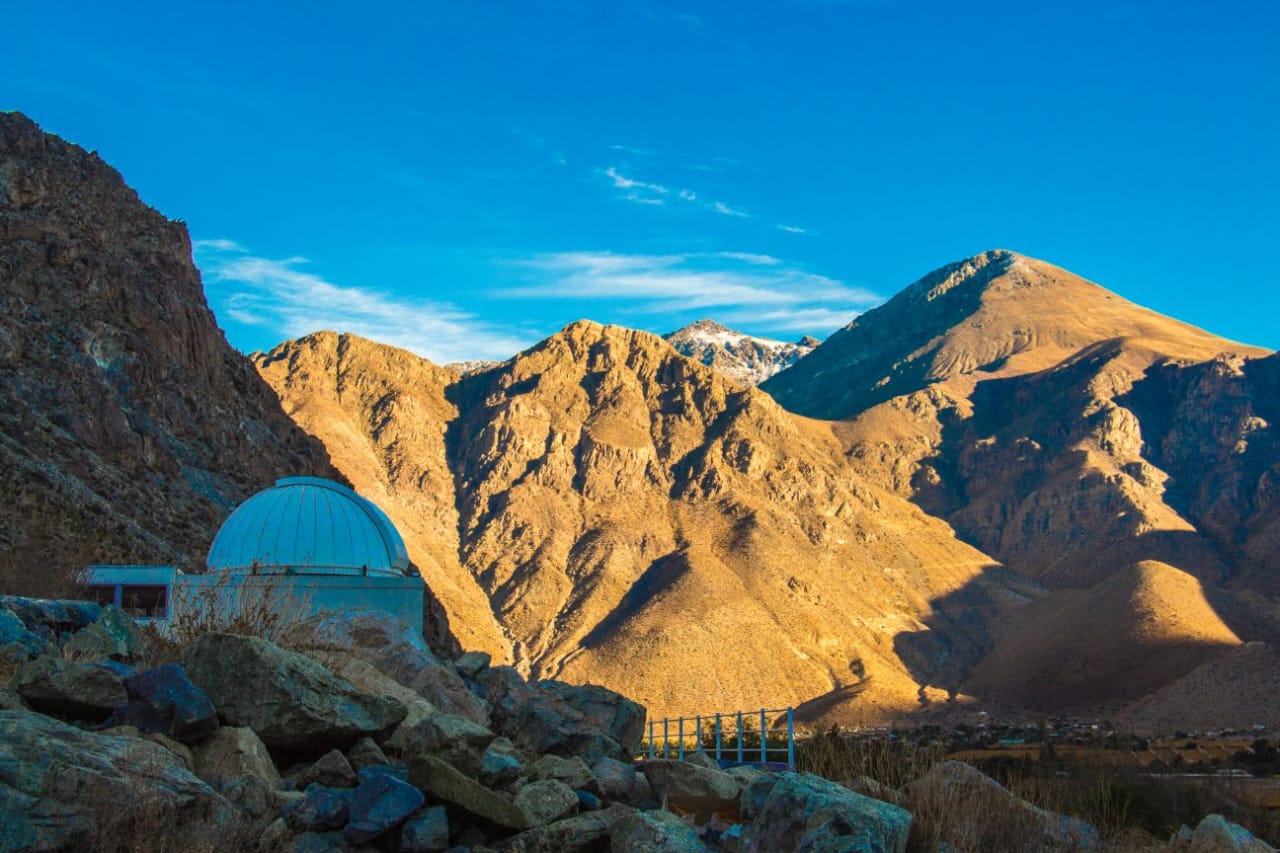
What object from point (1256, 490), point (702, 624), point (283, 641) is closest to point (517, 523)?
point (702, 624)

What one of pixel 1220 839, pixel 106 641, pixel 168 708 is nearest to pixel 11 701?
pixel 168 708

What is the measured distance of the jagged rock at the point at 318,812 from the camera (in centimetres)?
838

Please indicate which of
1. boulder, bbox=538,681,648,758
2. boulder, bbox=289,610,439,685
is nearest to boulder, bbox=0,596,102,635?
boulder, bbox=289,610,439,685

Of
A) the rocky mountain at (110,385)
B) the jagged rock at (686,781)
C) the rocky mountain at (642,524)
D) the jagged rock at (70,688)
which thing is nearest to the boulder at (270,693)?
the jagged rock at (70,688)

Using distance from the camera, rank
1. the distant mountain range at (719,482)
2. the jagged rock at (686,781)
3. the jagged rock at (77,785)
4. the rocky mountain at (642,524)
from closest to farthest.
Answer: the jagged rock at (77,785) → the jagged rock at (686,781) → the distant mountain range at (719,482) → the rocky mountain at (642,524)

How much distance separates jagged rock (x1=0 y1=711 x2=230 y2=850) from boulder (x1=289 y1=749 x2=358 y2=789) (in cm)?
115

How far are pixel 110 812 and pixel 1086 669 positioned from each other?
86.1 m

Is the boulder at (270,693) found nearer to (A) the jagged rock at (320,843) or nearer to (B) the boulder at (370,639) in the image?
(A) the jagged rock at (320,843)

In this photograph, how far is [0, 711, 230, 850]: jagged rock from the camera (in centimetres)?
726

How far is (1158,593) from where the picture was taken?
94.0 metres

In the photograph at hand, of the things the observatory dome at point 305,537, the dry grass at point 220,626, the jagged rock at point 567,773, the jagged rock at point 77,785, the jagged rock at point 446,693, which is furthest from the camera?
the observatory dome at point 305,537

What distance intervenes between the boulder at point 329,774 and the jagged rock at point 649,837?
1.93 m

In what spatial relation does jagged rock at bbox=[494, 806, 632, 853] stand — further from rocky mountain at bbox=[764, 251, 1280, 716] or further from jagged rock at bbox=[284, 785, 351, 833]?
rocky mountain at bbox=[764, 251, 1280, 716]

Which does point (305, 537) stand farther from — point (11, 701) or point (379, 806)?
point (379, 806)
